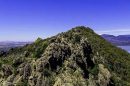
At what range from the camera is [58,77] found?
152 feet

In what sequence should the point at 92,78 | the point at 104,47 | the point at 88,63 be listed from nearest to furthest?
the point at 92,78 → the point at 88,63 → the point at 104,47

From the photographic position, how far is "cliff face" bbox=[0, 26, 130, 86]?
151 feet

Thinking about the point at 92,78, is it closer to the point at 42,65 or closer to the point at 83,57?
the point at 83,57

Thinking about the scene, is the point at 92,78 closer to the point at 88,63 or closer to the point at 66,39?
the point at 88,63

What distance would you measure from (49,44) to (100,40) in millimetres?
12397

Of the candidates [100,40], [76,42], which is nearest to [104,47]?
[100,40]

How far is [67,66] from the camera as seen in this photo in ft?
156

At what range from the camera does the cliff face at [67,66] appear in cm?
4606

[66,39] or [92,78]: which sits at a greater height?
[66,39]

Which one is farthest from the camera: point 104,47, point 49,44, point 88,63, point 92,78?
point 104,47

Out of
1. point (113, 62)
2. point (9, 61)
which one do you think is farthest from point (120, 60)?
point (9, 61)

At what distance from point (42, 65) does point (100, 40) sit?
16485mm

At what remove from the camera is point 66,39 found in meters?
52.7

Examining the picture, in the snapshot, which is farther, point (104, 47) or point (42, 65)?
point (104, 47)
